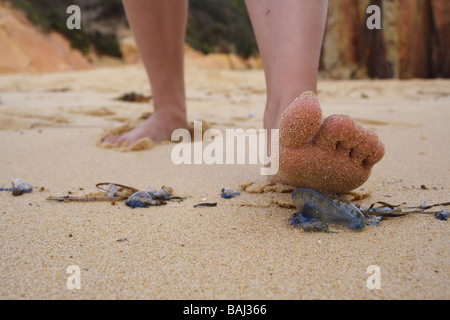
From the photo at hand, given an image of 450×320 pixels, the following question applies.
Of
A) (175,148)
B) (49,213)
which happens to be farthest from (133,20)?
(49,213)

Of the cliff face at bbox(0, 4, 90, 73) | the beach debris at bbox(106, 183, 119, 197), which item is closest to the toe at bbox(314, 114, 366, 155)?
the beach debris at bbox(106, 183, 119, 197)

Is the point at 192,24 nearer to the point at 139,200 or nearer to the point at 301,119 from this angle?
the point at 139,200

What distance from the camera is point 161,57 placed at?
1.83 meters

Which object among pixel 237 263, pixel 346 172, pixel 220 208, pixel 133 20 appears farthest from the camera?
pixel 133 20

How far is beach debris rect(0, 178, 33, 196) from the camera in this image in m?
1.16

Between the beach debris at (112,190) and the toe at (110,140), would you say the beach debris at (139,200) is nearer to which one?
the beach debris at (112,190)

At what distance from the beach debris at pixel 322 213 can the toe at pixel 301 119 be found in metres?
0.13

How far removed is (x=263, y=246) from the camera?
79 centimetres

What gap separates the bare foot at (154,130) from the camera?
1848mm

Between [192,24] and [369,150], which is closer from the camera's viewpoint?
[369,150]

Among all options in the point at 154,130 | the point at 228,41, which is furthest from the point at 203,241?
the point at 228,41

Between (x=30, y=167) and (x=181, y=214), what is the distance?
0.86 metres

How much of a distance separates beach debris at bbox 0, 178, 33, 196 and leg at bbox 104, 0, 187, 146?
0.64 meters
